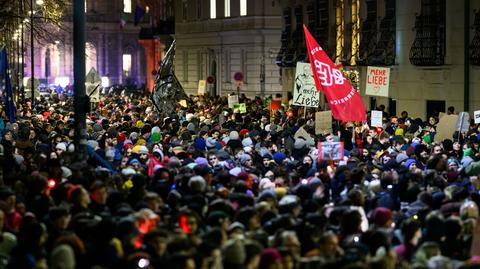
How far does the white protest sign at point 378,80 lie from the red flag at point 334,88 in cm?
523

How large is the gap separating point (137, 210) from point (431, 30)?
82.1ft

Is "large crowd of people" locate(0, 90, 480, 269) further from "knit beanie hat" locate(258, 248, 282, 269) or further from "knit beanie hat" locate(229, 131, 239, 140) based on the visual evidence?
"knit beanie hat" locate(229, 131, 239, 140)

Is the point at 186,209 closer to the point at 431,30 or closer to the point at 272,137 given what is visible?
the point at 272,137

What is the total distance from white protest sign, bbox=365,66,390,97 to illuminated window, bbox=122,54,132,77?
329 ft

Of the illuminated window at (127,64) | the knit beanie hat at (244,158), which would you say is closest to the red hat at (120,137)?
the knit beanie hat at (244,158)

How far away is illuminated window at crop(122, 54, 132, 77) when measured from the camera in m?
129

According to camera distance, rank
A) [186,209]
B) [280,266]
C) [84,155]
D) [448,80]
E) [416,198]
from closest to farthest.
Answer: [280,266] → [186,209] → [416,198] → [84,155] → [448,80]

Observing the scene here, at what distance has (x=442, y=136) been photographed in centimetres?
2533

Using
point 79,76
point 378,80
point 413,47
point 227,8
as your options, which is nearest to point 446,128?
point 378,80

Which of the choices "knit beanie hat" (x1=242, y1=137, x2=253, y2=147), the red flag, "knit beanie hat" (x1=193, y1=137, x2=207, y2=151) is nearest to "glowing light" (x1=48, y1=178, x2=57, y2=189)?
"knit beanie hat" (x1=193, y1=137, x2=207, y2=151)

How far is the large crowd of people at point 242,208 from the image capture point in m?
11.4

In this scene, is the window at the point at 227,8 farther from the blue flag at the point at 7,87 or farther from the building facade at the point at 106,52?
the building facade at the point at 106,52

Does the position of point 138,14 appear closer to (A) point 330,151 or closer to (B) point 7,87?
(B) point 7,87

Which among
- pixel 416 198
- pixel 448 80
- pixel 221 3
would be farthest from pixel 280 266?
pixel 221 3
